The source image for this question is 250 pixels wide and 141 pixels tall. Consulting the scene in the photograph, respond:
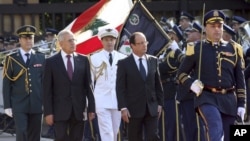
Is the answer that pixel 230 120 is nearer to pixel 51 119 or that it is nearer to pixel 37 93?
pixel 51 119

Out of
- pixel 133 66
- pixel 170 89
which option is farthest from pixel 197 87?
pixel 170 89

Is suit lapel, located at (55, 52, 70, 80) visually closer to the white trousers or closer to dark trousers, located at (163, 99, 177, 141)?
the white trousers

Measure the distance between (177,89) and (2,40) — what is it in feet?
30.0

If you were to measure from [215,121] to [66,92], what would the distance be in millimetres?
2245

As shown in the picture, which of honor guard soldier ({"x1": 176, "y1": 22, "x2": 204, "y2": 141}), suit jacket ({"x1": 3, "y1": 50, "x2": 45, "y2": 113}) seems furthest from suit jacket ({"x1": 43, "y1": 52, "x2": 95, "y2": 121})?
honor guard soldier ({"x1": 176, "y1": 22, "x2": 204, "y2": 141})

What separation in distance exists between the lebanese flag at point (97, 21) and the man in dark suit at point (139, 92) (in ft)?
12.9

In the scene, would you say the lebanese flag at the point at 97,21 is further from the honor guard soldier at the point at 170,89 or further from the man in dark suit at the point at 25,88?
the man in dark suit at the point at 25,88

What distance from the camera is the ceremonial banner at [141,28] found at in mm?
15797

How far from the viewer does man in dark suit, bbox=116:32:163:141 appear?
13.5 m

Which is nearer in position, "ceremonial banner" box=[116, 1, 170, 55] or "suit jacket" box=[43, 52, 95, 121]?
"suit jacket" box=[43, 52, 95, 121]

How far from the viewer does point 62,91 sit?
13.2 meters

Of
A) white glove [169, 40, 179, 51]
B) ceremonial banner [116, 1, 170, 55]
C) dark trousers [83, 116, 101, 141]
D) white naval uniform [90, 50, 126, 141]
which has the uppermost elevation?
ceremonial banner [116, 1, 170, 55]

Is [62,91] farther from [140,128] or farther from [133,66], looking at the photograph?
[140,128]

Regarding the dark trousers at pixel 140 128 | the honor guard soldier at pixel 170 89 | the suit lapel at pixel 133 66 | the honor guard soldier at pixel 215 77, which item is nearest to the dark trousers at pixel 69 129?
the dark trousers at pixel 140 128
